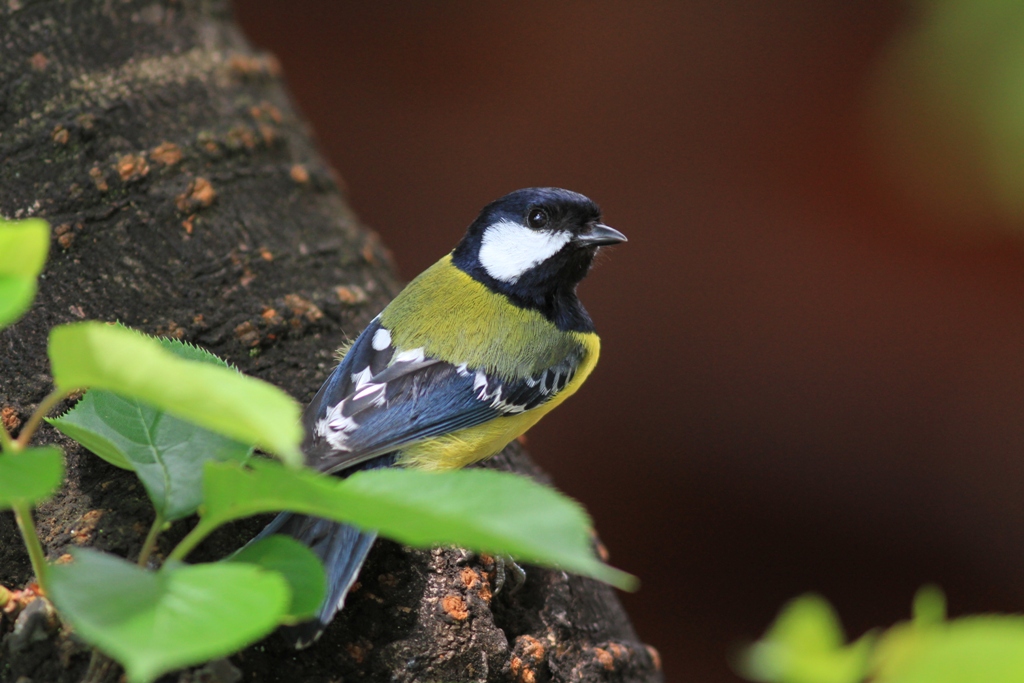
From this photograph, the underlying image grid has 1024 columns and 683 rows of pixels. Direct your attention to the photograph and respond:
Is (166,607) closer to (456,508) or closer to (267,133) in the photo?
(456,508)

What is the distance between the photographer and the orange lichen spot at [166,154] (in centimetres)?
119

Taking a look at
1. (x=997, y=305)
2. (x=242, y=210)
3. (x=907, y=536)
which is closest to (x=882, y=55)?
(x=997, y=305)

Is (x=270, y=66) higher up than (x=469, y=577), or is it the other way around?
(x=270, y=66)

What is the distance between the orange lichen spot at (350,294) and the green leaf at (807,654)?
35.2 inches

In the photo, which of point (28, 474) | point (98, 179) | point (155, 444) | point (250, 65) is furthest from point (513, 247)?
point (28, 474)

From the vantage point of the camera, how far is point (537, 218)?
150 centimetres

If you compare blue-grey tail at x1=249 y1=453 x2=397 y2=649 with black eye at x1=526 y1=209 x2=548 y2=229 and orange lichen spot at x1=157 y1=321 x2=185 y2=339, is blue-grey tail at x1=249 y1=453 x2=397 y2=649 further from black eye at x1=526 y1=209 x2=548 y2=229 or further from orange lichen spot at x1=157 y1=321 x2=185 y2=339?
black eye at x1=526 y1=209 x2=548 y2=229

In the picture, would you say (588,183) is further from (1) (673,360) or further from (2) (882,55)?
(2) (882,55)

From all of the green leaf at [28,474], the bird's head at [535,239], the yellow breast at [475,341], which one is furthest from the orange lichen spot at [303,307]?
the green leaf at [28,474]

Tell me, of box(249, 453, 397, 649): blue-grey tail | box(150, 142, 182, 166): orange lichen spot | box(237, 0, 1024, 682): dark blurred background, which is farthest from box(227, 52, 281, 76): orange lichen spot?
box(237, 0, 1024, 682): dark blurred background

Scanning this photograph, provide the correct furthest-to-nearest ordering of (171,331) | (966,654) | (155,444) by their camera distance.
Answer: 1. (171,331)
2. (155,444)
3. (966,654)

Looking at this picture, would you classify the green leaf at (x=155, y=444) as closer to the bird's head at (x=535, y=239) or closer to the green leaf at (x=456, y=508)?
the green leaf at (x=456, y=508)

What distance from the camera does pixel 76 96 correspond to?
1184 millimetres

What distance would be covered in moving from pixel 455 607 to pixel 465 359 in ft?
1.59
